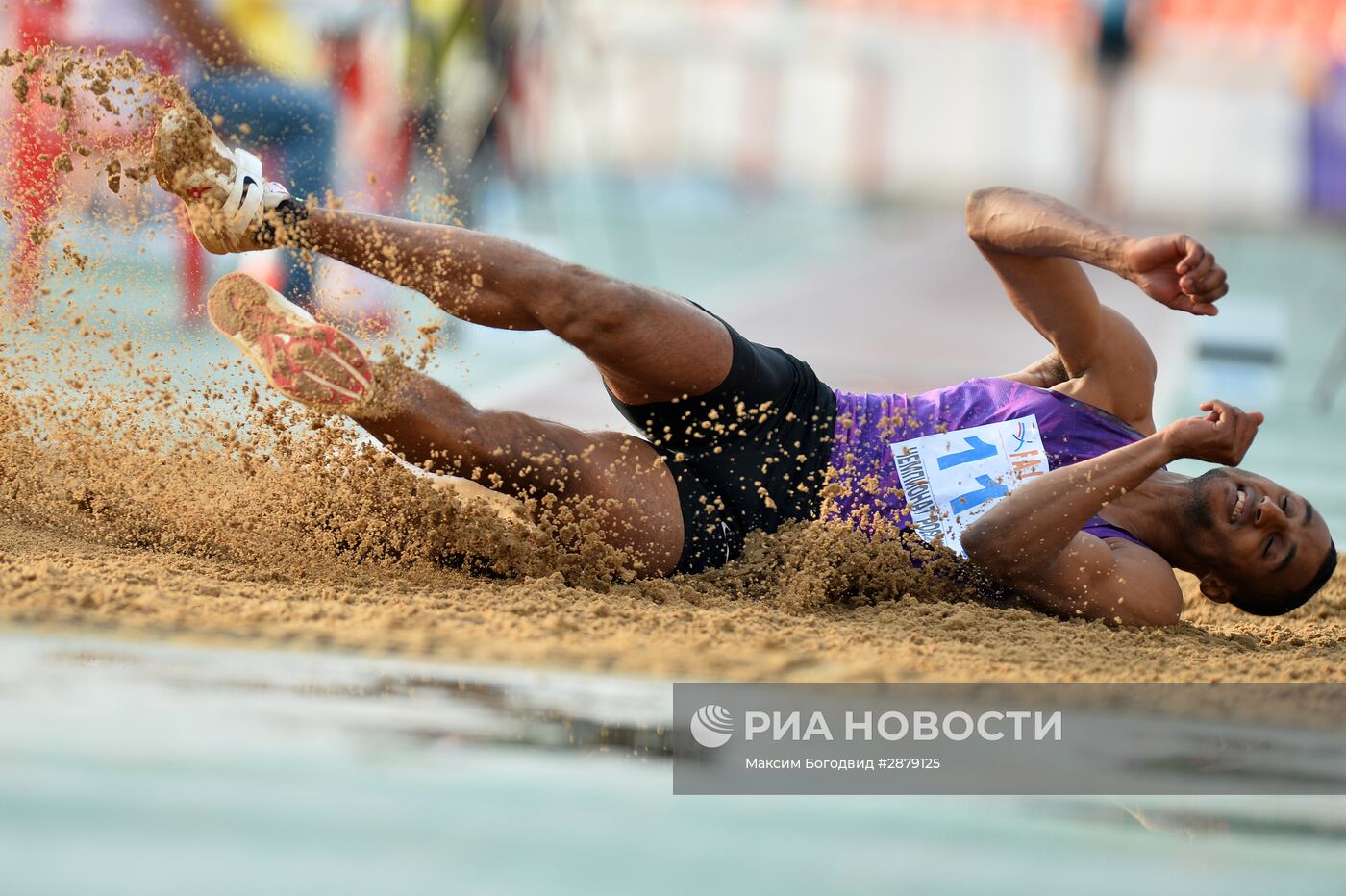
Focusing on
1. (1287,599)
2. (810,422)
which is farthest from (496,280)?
(1287,599)

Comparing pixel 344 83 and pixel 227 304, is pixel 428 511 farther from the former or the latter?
pixel 344 83

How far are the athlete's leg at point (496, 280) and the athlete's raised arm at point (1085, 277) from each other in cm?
77

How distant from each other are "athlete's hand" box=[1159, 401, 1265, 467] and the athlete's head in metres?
0.35

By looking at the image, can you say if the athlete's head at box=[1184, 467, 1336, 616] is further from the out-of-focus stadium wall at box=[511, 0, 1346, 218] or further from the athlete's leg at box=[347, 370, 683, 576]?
the out-of-focus stadium wall at box=[511, 0, 1346, 218]

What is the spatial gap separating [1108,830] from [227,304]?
5.64 ft

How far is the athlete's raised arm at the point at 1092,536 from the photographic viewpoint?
2607mm

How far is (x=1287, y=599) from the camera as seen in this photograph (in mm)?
3088

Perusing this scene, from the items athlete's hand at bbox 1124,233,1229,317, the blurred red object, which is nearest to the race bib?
athlete's hand at bbox 1124,233,1229,317

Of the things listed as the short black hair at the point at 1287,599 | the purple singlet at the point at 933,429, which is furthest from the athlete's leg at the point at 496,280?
the short black hair at the point at 1287,599

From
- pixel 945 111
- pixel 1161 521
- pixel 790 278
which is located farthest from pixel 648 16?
pixel 1161 521

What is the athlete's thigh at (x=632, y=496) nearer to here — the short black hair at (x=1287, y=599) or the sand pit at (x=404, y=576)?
the sand pit at (x=404, y=576)

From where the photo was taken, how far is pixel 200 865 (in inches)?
60.4
